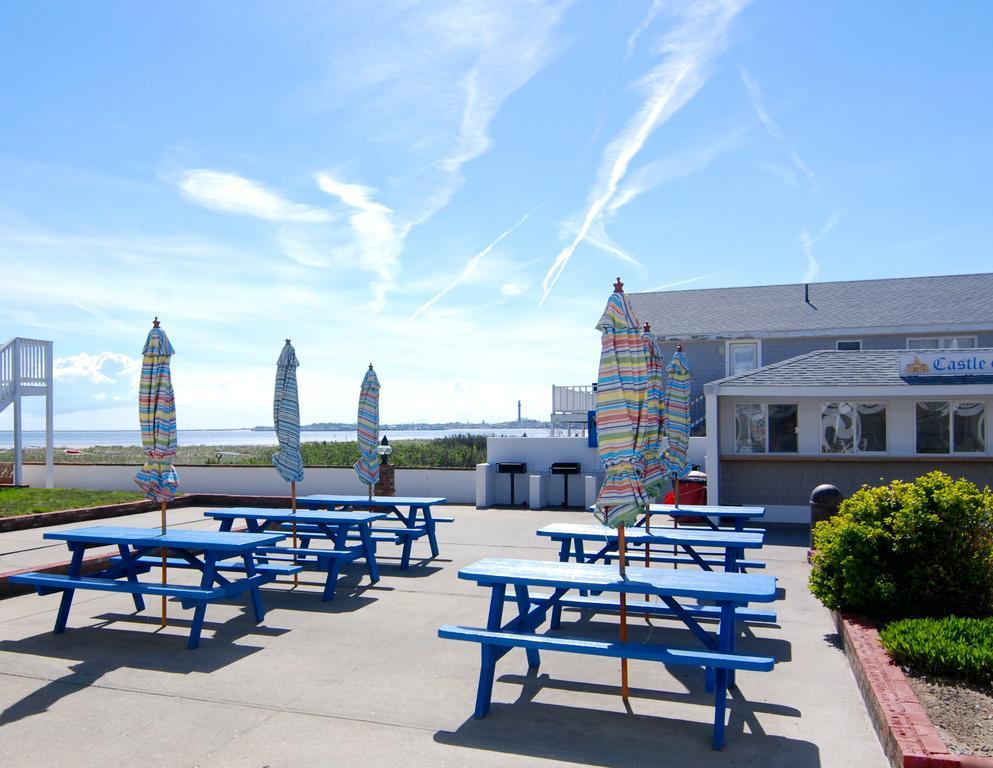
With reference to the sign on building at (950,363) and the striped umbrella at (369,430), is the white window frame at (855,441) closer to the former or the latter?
the sign on building at (950,363)

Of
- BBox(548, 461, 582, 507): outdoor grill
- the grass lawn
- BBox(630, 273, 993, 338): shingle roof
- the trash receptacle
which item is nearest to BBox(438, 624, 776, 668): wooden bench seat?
the trash receptacle

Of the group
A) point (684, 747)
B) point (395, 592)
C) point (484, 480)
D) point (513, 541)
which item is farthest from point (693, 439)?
point (684, 747)

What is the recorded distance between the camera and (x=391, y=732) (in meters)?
5.29

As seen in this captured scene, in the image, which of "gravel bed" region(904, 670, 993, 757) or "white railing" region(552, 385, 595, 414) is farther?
"white railing" region(552, 385, 595, 414)

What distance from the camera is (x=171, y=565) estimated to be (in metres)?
8.67

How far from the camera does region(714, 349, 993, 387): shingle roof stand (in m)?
15.2

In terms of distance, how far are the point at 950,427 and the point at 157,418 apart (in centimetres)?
1410

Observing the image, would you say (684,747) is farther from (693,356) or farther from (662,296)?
(662,296)

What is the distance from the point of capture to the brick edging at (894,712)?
4.30 m

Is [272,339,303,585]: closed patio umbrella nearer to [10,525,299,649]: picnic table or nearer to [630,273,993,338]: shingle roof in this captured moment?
[10,525,299,649]: picnic table

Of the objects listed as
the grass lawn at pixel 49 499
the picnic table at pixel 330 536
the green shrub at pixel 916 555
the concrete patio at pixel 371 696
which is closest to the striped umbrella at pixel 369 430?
the picnic table at pixel 330 536

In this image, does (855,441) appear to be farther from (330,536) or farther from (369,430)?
(330,536)

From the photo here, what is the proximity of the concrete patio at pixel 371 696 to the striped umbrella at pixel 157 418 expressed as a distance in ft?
4.50

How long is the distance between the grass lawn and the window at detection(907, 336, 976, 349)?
66.3ft
